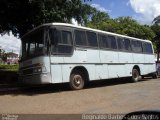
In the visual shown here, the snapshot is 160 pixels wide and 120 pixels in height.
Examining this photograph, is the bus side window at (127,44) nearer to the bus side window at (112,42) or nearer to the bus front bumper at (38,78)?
the bus side window at (112,42)

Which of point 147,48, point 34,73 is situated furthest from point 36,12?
point 147,48

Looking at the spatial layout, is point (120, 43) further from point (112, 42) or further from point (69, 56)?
point (69, 56)

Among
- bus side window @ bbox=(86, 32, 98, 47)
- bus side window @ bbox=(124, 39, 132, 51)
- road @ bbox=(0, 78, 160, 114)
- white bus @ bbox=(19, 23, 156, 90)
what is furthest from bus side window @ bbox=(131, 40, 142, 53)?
road @ bbox=(0, 78, 160, 114)

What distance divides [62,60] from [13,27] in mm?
8334

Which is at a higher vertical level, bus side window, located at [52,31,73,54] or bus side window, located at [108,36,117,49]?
bus side window, located at [108,36,117,49]

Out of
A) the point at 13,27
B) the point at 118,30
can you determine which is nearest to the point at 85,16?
the point at 13,27

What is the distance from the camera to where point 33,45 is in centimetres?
1473

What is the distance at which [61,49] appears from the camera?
14.4 metres

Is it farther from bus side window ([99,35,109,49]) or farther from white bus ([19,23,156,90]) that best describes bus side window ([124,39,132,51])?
bus side window ([99,35,109,49])

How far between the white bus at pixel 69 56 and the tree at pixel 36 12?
2.53 metres

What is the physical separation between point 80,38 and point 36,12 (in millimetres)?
3766

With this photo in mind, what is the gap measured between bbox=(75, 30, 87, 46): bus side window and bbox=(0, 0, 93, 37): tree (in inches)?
107

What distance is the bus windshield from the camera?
1405 cm

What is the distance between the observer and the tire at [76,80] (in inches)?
590
